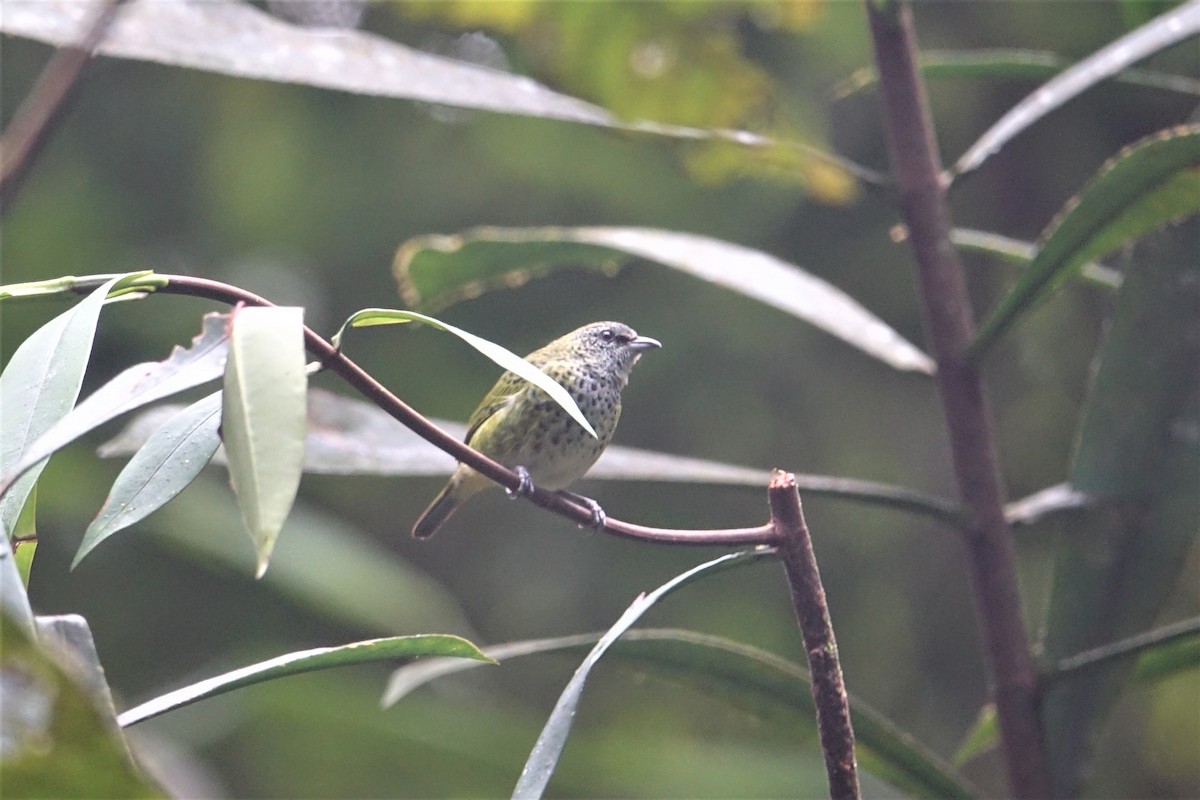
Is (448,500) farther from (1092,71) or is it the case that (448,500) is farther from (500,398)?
(1092,71)

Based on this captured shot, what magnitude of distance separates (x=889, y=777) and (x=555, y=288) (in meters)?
3.28

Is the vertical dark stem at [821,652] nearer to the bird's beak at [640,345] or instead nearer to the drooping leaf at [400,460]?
the drooping leaf at [400,460]

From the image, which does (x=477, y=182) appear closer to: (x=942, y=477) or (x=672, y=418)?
(x=672, y=418)

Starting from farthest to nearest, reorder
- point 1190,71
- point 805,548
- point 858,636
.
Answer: point 858,636 < point 1190,71 < point 805,548

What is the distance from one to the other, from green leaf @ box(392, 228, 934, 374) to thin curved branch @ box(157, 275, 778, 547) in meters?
0.90

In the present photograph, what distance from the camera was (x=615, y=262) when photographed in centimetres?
220

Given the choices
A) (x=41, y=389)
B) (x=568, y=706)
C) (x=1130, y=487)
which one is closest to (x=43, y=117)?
(x=41, y=389)

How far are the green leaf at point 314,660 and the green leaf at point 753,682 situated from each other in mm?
481

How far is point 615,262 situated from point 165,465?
119 cm

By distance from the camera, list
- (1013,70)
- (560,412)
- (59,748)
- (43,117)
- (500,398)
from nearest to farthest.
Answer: (59,748)
(43,117)
(1013,70)
(560,412)
(500,398)

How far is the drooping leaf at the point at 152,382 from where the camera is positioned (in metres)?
0.91

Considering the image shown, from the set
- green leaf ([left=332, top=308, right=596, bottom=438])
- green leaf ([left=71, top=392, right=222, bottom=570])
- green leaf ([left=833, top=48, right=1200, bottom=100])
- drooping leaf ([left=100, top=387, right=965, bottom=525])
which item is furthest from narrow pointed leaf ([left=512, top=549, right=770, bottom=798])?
green leaf ([left=833, top=48, right=1200, bottom=100])

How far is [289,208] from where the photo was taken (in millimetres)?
5375

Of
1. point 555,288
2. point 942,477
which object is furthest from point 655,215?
point 942,477
